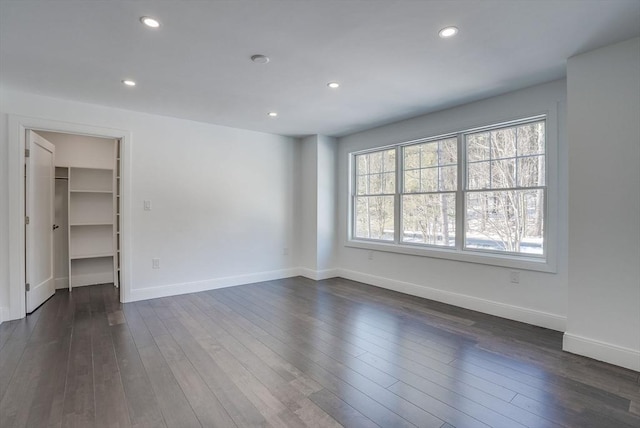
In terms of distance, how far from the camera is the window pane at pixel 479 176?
3.82 metres

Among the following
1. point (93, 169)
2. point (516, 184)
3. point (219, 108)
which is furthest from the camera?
point (93, 169)

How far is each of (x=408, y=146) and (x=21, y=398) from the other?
473 centimetres

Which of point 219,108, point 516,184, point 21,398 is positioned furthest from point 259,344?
point 516,184

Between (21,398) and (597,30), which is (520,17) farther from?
(21,398)

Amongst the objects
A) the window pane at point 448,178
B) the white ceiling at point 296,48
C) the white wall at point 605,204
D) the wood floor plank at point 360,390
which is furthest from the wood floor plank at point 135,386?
the window pane at point 448,178

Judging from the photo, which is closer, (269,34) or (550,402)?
(550,402)

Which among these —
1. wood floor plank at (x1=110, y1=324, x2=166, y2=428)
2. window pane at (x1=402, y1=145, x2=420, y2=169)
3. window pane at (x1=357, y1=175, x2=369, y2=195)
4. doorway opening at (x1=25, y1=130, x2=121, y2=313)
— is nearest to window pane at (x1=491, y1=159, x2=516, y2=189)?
window pane at (x1=402, y1=145, x2=420, y2=169)

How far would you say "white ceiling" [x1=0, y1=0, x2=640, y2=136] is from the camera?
2057 millimetres

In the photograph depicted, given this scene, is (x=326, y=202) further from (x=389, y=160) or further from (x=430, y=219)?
(x=430, y=219)

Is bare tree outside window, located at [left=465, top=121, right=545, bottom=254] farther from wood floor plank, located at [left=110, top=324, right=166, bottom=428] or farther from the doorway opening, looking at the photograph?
the doorway opening

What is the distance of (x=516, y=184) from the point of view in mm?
3564

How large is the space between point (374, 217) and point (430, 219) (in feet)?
3.47

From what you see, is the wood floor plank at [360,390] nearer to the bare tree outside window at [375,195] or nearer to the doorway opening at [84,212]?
the bare tree outside window at [375,195]

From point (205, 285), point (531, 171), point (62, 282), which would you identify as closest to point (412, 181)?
point (531, 171)
